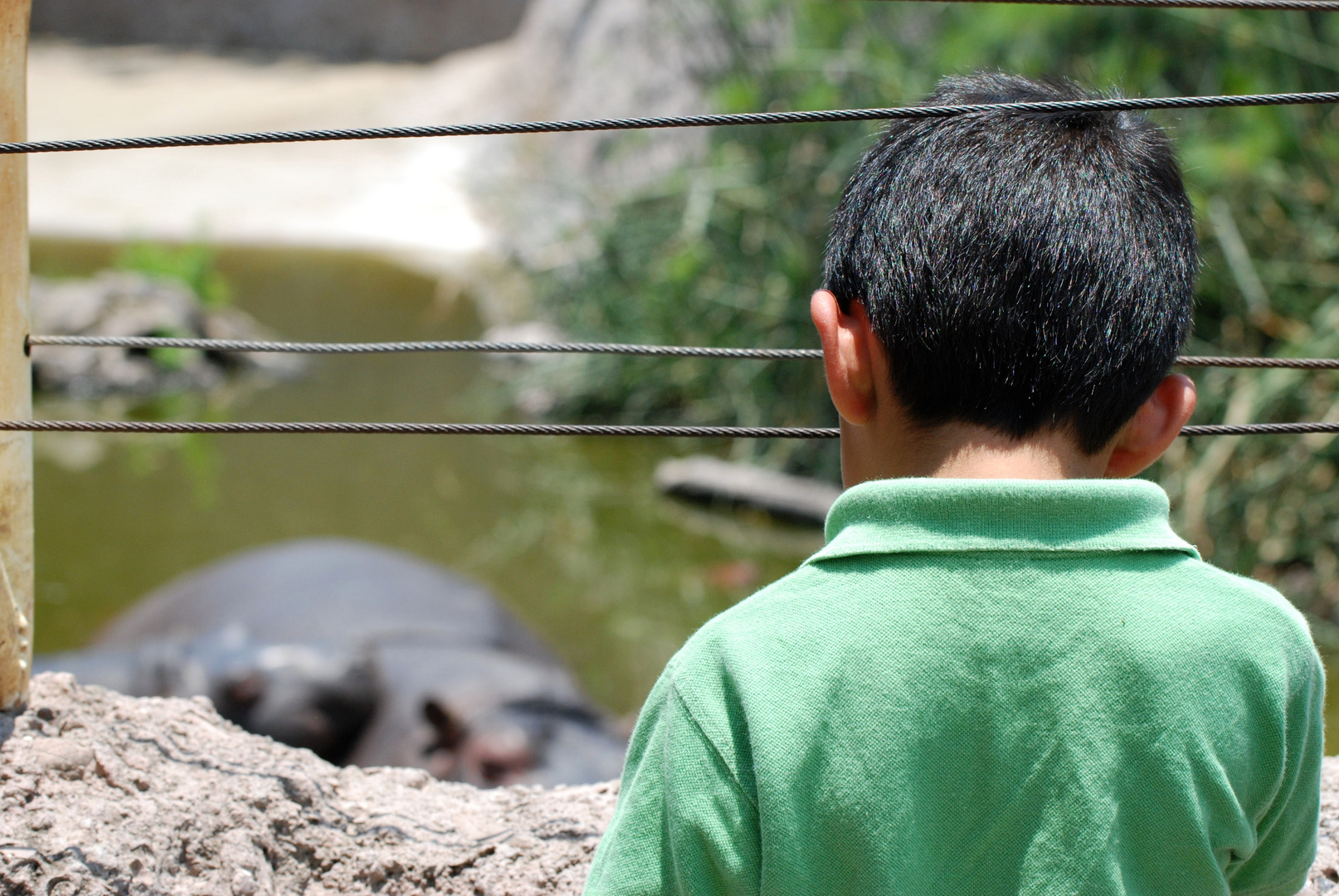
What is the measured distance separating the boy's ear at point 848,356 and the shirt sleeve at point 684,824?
8.6 inches

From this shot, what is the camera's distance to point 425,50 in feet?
61.5

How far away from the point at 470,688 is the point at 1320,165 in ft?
10.4

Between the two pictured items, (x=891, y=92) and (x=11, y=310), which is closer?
(x=11, y=310)

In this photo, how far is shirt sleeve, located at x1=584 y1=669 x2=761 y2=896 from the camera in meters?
0.80

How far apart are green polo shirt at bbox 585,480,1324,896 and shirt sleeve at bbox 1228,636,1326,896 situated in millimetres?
18

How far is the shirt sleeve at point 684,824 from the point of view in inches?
31.6

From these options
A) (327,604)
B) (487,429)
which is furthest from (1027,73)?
(487,429)

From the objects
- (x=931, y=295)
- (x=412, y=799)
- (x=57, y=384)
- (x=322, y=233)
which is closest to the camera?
(x=931, y=295)

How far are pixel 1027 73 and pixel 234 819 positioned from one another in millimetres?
4232

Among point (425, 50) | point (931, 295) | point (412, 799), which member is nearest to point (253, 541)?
point (412, 799)

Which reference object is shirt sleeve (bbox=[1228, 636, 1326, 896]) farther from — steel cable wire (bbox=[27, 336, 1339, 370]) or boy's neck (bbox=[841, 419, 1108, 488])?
steel cable wire (bbox=[27, 336, 1339, 370])

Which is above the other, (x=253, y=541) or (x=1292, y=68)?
(x=1292, y=68)

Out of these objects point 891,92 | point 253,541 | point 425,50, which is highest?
point 425,50

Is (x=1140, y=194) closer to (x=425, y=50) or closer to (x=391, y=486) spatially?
(x=391, y=486)
